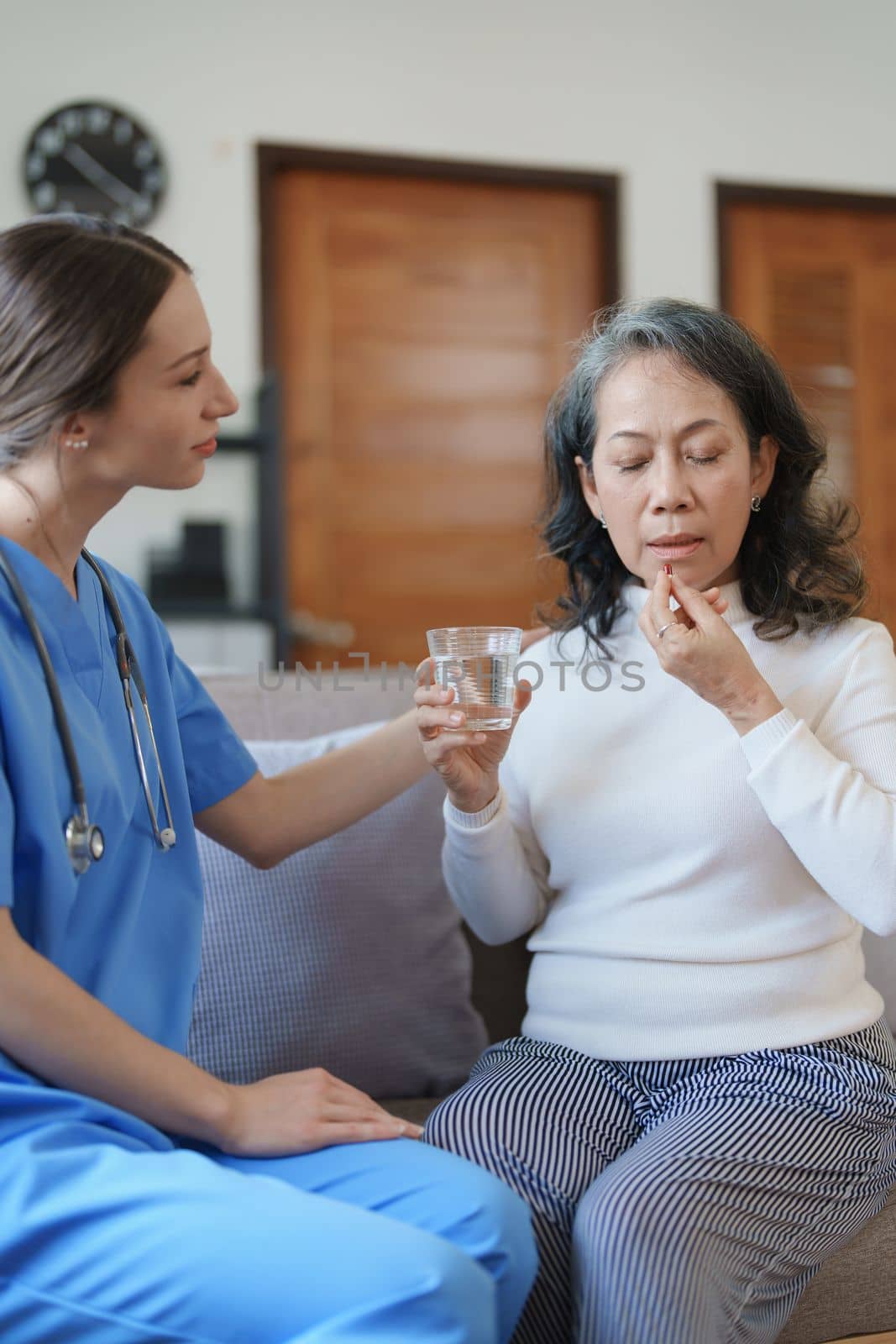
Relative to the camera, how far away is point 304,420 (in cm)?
383

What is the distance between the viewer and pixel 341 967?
1.56 m

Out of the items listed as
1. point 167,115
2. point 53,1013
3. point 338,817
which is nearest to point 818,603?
point 338,817

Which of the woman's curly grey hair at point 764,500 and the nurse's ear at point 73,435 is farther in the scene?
the woman's curly grey hair at point 764,500

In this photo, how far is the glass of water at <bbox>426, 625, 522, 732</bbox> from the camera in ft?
4.09

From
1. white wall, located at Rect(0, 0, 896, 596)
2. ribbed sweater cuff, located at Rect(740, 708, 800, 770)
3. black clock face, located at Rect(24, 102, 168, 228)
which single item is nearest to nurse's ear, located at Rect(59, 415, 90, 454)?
ribbed sweater cuff, located at Rect(740, 708, 800, 770)

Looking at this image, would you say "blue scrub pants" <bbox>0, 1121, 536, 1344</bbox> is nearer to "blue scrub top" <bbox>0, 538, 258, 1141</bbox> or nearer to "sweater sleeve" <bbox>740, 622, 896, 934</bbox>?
"blue scrub top" <bbox>0, 538, 258, 1141</bbox>

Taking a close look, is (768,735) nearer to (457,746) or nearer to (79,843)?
(457,746)

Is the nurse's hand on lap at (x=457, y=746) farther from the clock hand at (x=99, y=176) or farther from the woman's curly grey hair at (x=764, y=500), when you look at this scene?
the clock hand at (x=99, y=176)

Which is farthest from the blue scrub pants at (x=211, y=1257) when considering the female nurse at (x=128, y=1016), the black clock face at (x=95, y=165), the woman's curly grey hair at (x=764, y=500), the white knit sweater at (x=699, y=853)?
the black clock face at (x=95, y=165)

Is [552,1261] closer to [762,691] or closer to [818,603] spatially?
[762,691]

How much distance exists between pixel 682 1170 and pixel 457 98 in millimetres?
3422

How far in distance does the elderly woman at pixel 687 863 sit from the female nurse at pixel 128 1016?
0.59ft

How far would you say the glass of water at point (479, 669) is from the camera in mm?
1247

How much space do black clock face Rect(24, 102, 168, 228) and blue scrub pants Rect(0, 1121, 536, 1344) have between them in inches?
121
